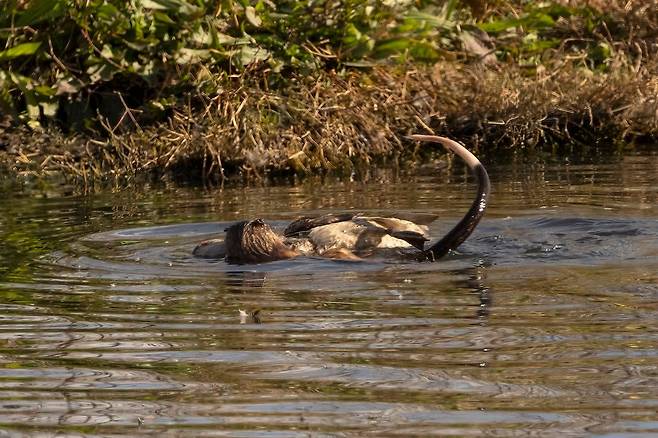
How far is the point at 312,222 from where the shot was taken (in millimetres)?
6578

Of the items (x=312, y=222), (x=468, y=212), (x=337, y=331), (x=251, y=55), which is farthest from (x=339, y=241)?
(x=251, y=55)

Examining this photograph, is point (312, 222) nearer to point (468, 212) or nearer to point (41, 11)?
point (468, 212)

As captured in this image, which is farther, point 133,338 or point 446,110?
point 446,110

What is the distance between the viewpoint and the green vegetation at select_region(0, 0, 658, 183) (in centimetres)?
1031

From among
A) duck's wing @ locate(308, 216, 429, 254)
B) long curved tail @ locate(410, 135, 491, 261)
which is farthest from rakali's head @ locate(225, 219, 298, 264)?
long curved tail @ locate(410, 135, 491, 261)

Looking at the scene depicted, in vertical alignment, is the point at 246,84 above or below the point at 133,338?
above

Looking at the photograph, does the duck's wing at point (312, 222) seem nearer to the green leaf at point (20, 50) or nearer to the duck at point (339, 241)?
the duck at point (339, 241)

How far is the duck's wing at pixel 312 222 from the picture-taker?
21.3ft

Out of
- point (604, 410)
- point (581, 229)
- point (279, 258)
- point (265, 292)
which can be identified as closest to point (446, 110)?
point (581, 229)

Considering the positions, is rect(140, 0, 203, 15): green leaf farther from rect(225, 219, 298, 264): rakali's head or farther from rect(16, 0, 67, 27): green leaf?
rect(225, 219, 298, 264): rakali's head

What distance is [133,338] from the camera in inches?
187

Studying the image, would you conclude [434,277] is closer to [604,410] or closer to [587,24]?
[604,410]

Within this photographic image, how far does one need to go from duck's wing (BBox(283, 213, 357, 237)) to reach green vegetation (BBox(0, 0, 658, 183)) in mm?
3441

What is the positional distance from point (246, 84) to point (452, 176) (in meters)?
1.85
